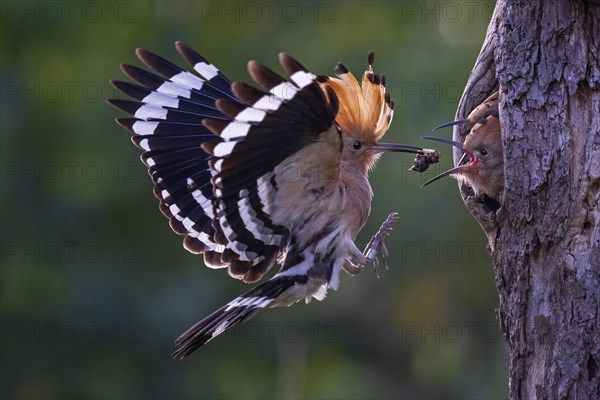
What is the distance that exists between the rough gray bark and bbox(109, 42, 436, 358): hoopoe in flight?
709 mm

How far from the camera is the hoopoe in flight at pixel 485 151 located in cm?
366

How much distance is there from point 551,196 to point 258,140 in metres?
0.99

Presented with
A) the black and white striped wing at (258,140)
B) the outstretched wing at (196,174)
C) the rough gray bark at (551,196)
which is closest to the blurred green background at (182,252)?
the outstretched wing at (196,174)

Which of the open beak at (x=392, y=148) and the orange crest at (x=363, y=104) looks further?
the open beak at (x=392, y=148)

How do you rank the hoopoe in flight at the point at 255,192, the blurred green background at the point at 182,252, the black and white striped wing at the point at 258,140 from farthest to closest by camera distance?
the blurred green background at the point at 182,252
the hoopoe in flight at the point at 255,192
the black and white striped wing at the point at 258,140

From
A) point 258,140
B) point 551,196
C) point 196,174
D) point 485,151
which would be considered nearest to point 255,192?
point 258,140

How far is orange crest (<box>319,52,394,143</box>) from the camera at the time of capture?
3834 mm

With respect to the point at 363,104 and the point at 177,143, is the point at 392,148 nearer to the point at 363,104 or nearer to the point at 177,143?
the point at 363,104

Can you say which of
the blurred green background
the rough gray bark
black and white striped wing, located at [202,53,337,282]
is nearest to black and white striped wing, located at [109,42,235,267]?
black and white striped wing, located at [202,53,337,282]

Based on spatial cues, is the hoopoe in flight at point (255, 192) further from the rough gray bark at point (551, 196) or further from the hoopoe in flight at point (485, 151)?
the rough gray bark at point (551, 196)

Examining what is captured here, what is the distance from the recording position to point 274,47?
26.7 feet

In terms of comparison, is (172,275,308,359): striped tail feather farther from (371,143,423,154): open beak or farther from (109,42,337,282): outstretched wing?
(371,143,423,154): open beak

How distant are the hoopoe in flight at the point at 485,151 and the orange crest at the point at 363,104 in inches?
16.1

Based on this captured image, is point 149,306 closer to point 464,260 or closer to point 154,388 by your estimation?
point 154,388
